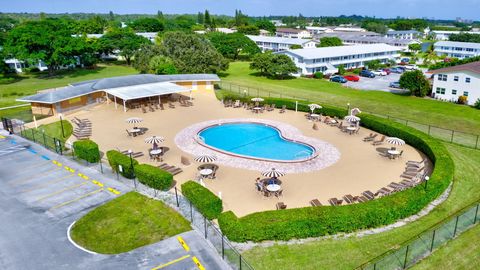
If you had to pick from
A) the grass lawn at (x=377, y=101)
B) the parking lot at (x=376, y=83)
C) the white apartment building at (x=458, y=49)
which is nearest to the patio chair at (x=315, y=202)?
the grass lawn at (x=377, y=101)

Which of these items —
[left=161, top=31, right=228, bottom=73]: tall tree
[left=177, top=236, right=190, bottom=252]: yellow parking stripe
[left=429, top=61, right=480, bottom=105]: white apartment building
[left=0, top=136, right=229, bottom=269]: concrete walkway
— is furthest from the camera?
[left=161, top=31, right=228, bottom=73]: tall tree

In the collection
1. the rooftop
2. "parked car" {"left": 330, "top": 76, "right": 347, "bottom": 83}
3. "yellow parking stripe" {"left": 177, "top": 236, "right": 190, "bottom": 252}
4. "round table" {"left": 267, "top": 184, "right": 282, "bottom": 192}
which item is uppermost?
the rooftop

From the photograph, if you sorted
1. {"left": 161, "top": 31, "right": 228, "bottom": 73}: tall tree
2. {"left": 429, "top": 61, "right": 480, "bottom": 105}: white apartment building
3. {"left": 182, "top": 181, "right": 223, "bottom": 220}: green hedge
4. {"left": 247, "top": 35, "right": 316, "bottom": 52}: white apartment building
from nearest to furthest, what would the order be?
1. {"left": 182, "top": 181, "right": 223, "bottom": 220}: green hedge
2. {"left": 429, "top": 61, "right": 480, "bottom": 105}: white apartment building
3. {"left": 161, "top": 31, "right": 228, "bottom": 73}: tall tree
4. {"left": 247, "top": 35, "right": 316, "bottom": 52}: white apartment building

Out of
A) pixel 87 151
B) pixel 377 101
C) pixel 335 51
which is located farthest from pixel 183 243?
pixel 335 51

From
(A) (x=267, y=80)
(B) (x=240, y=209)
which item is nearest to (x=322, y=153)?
(B) (x=240, y=209)

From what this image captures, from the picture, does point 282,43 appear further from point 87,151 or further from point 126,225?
point 126,225

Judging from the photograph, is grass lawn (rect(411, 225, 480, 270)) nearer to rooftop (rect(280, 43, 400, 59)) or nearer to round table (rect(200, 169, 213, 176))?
round table (rect(200, 169, 213, 176))

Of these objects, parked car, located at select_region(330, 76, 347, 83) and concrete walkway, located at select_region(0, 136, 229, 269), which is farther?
parked car, located at select_region(330, 76, 347, 83)

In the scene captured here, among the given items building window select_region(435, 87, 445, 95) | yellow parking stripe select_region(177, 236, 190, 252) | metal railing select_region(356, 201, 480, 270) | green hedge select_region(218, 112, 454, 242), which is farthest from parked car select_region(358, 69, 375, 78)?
yellow parking stripe select_region(177, 236, 190, 252)
